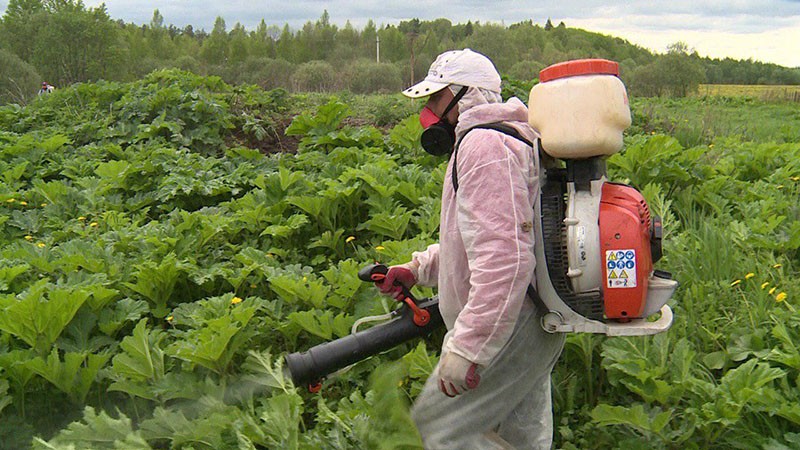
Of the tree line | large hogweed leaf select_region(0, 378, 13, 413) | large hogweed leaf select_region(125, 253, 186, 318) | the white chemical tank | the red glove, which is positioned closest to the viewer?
the white chemical tank

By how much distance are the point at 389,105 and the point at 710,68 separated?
112ft

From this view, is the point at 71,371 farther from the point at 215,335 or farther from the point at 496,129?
the point at 496,129

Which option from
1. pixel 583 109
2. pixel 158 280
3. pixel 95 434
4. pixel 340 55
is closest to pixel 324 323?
pixel 158 280

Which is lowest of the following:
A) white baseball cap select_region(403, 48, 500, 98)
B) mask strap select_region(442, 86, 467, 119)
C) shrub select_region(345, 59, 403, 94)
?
shrub select_region(345, 59, 403, 94)

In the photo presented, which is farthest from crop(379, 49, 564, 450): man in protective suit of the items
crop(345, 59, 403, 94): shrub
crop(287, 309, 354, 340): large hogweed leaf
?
crop(345, 59, 403, 94): shrub

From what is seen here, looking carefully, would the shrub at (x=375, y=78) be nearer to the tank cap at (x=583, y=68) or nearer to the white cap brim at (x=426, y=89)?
the white cap brim at (x=426, y=89)

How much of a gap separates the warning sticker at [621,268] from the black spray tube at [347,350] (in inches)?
34.4

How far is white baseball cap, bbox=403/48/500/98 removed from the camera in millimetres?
3041

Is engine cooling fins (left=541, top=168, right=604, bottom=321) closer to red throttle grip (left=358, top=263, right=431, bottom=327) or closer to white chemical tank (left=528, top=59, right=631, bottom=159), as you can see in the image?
white chemical tank (left=528, top=59, right=631, bottom=159)

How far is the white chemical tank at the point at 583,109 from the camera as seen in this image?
2.68 meters

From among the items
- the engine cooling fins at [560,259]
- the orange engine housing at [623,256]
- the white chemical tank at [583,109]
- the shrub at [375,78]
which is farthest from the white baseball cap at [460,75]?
the shrub at [375,78]

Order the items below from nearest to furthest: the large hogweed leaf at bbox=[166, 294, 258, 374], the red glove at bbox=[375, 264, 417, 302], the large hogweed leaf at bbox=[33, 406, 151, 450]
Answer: the large hogweed leaf at bbox=[33, 406, 151, 450] < the red glove at bbox=[375, 264, 417, 302] < the large hogweed leaf at bbox=[166, 294, 258, 374]

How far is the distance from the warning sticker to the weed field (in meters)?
0.87

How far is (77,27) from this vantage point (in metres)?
46.7
